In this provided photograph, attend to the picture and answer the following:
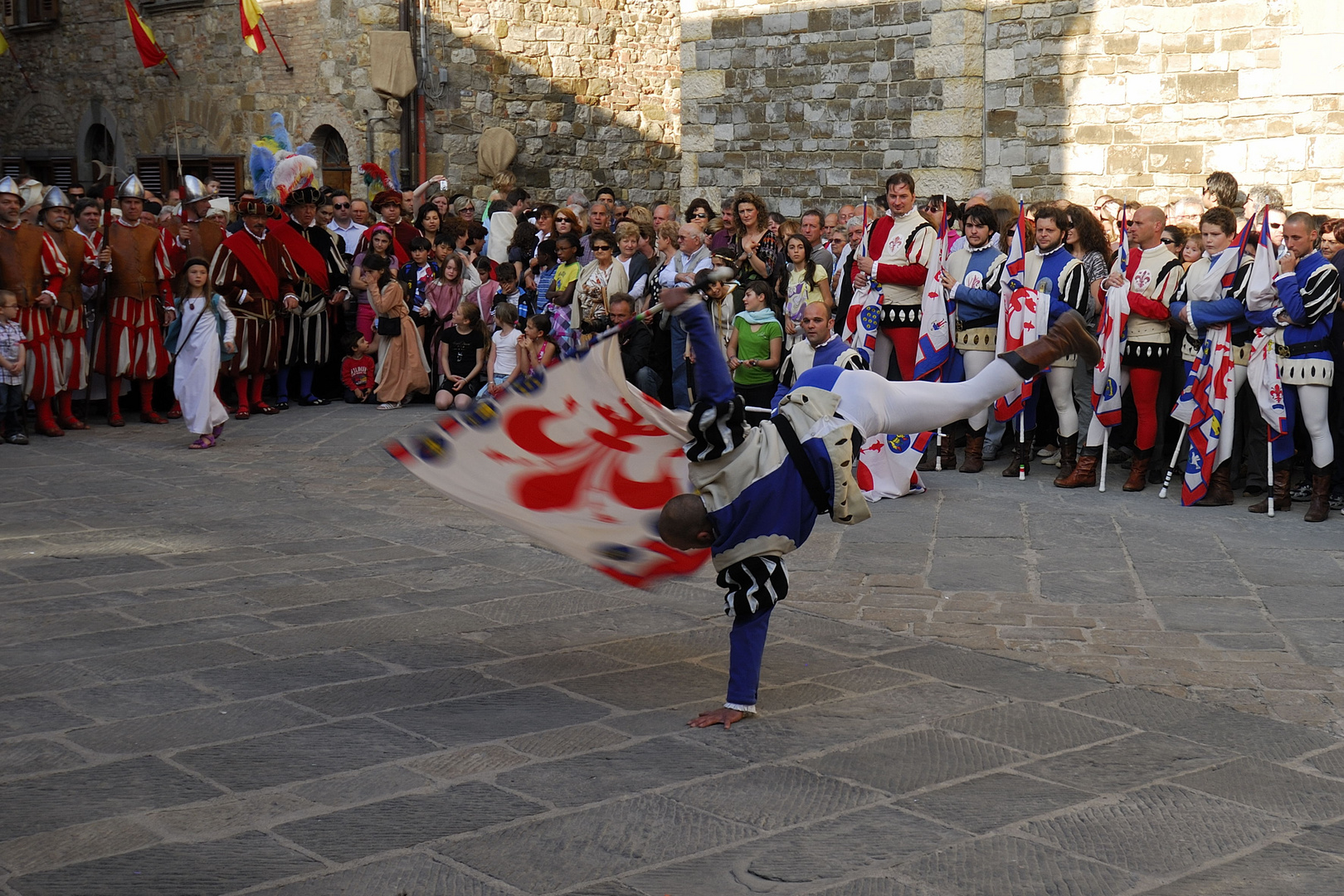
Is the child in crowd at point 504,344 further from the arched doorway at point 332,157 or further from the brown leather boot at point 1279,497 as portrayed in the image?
the arched doorway at point 332,157

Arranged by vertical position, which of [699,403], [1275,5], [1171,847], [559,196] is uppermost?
[1275,5]

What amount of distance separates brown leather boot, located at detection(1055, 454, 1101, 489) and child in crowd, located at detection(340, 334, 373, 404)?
6.83 meters

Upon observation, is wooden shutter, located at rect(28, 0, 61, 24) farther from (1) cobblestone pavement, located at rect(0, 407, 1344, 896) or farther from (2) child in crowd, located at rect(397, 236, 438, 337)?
(1) cobblestone pavement, located at rect(0, 407, 1344, 896)

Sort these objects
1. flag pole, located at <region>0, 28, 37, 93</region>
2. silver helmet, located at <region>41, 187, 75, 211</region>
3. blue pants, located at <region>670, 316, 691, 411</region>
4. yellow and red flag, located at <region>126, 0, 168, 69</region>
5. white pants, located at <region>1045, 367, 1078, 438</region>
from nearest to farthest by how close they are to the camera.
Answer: white pants, located at <region>1045, 367, 1078, 438</region>, blue pants, located at <region>670, 316, 691, 411</region>, silver helmet, located at <region>41, 187, 75, 211</region>, yellow and red flag, located at <region>126, 0, 168, 69</region>, flag pole, located at <region>0, 28, 37, 93</region>

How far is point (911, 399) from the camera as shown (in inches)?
205

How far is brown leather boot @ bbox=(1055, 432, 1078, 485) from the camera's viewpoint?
9992 mm

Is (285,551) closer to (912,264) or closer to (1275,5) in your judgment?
(912,264)

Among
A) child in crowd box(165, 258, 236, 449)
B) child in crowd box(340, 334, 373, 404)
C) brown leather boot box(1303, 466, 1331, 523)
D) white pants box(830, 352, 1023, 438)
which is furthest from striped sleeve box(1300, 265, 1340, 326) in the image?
child in crowd box(340, 334, 373, 404)

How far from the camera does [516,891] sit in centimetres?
364

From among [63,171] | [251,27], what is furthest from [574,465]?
[63,171]

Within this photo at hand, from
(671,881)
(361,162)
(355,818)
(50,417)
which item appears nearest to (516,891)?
(671,881)

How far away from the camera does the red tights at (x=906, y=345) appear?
417 inches

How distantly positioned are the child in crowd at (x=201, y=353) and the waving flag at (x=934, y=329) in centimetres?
553

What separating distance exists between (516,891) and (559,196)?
60.2 ft
